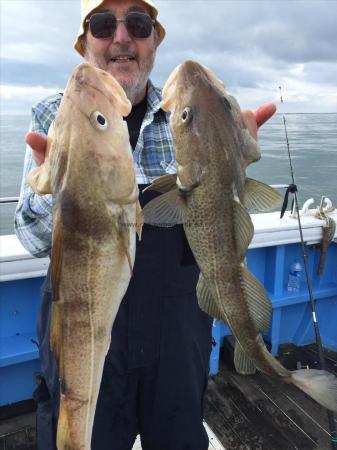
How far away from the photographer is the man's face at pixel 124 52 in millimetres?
2637

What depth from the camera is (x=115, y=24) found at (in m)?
2.61

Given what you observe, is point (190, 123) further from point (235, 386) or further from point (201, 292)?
point (235, 386)

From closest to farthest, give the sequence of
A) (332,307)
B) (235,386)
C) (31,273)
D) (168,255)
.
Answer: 1. (168,255)
2. (31,273)
3. (235,386)
4. (332,307)

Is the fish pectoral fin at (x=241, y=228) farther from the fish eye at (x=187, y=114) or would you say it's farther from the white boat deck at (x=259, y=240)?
the white boat deck at (x=259, y=240)

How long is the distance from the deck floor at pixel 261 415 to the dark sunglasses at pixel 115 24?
3738mm

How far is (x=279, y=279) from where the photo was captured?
5414 mm

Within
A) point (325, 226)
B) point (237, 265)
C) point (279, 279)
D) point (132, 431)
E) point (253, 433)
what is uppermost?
point (325, 226)

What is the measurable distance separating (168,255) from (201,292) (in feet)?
2.61

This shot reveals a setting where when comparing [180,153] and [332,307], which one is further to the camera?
[332,307]

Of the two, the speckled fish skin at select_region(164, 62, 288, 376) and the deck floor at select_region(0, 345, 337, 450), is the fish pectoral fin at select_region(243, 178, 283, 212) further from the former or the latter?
the deck floor at select_region(0, 345, 337, 450)

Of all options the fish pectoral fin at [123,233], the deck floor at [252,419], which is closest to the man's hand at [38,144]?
the fish pectoral fin at [123,233]

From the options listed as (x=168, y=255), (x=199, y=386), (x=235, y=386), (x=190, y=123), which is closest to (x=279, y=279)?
(x=235, y=386)

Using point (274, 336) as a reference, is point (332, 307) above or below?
above

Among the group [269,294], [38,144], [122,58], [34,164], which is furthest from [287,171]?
[38,144]
